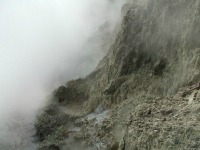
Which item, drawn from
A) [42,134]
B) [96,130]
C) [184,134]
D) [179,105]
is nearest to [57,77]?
[42,134]

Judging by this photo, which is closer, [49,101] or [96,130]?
[96,130]

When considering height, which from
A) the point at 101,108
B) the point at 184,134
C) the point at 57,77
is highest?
the point at 57,77

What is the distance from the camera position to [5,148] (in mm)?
35906

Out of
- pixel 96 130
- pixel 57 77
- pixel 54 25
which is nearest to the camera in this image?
pixel 96 130

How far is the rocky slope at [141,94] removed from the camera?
964 inches

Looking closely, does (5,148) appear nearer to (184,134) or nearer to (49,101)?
(49,101)

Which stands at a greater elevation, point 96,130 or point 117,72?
point 117,72

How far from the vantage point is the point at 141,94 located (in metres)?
31.4

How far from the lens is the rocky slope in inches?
964

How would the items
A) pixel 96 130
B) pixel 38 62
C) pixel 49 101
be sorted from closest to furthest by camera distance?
pixel 96 130 < pixel 49 101 < pixel 38 62

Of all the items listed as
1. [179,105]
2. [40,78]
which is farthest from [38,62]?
[179,105]

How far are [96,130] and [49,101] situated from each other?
8.88 meters

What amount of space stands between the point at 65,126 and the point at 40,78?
13.1m

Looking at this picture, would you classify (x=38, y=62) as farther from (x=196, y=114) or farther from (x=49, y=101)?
(x=196, y=114)
